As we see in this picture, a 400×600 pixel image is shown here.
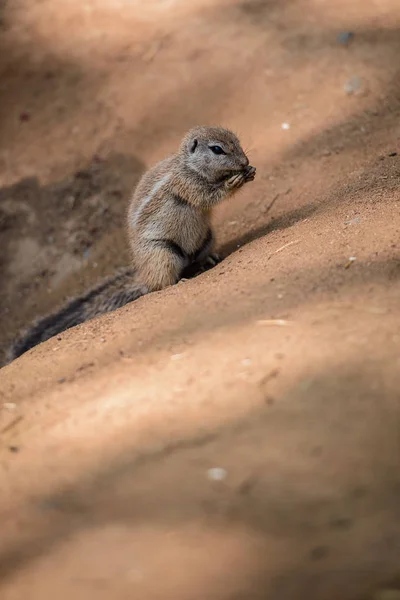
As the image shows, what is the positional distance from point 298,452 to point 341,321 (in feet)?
2.92

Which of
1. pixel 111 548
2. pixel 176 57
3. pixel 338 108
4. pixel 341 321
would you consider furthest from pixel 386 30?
pixel 111 548

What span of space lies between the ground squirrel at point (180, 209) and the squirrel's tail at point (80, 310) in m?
0.01

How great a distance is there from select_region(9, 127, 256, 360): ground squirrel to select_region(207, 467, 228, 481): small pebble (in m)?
→ 3.21

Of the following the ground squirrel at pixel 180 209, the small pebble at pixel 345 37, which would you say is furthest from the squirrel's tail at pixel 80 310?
the small pebble at pixel 345 37

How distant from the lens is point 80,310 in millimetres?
6000

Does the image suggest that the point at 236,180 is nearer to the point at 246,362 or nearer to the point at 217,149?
the point at 217,149

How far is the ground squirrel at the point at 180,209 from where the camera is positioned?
5.32 metres

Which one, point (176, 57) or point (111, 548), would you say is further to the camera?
point (176, 57)

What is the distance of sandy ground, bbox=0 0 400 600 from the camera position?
2.08 m

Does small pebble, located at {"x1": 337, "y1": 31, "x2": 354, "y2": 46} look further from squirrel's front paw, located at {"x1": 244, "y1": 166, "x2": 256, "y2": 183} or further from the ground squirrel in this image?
squirrel's front paw, located at {"x1": 244, "y1": 166, "x2": 256, "y2": 183}

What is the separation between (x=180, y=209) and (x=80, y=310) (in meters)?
1.36

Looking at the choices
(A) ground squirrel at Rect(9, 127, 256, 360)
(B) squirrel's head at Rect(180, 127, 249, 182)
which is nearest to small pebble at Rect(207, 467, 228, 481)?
(A) ground squirrel at Rect(9, 127, 256, 360)

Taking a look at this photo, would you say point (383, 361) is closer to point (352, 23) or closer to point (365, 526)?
point (365, 526)

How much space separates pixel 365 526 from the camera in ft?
6.57
